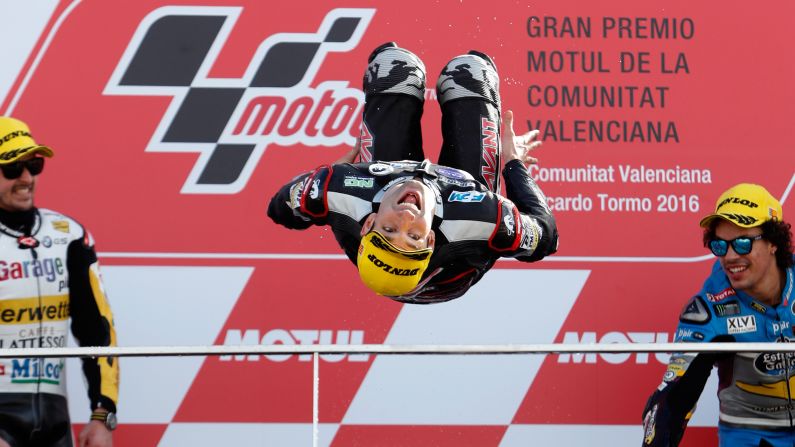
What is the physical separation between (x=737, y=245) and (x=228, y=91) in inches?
59.9

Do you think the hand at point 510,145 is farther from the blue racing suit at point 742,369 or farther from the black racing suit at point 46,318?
the black racing suit at point 46,318

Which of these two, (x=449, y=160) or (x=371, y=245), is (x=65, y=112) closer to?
(x=449, y=160)

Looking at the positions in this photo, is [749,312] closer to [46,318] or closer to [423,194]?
[423,194]

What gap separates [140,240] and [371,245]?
1.32 metres

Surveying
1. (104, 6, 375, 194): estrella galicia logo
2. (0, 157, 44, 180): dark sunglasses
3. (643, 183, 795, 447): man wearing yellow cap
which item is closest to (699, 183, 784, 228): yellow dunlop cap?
(643, 183, 795, 447): man wearing yellow cap

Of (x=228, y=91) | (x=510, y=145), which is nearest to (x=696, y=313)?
(x=510, y=145)

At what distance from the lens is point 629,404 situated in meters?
3.49

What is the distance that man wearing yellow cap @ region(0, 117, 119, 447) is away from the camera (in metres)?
2.94

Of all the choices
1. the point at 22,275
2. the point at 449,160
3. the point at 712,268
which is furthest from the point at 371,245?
the point at 712,268

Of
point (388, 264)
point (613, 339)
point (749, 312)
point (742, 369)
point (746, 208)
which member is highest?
point (388, 264)

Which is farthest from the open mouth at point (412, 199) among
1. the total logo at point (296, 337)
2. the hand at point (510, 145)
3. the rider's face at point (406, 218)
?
the total logo at point (296, 337)

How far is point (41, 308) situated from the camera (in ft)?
10.00

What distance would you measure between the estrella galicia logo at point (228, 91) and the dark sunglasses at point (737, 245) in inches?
43.8

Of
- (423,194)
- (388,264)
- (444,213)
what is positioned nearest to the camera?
(388,264)
